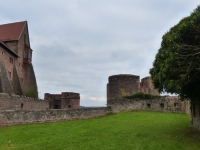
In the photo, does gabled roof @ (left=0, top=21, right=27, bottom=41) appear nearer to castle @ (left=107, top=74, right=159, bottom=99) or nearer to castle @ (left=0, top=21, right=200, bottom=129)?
castle @ (left=0, top=21, right=200, bottom=129)

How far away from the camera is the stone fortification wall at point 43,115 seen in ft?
59.5

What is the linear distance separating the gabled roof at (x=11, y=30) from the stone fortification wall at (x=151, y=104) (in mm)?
18578

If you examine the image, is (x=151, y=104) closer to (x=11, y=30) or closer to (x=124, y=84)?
(x=124, y=84)

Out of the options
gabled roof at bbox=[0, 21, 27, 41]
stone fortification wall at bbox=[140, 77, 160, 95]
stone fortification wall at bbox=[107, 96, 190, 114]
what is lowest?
stone fortification wall at bbox=[107, 96, 190, 114]

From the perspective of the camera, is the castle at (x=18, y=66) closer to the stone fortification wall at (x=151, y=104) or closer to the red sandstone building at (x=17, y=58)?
the red sandstone building at (x=17, y=58)

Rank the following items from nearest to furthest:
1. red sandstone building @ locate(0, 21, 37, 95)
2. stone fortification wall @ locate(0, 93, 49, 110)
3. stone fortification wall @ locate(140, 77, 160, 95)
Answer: stone fortification wall @ locate(0, 93, 49, 110)
red sandstone building @ locate(0, 21, 37, 95)
stone fortification wall @ locate(140, 77, 160, 95)

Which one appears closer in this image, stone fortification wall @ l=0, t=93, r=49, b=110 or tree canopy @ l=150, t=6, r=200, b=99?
tree canopy @ l=150, t=6, r=200, b=99

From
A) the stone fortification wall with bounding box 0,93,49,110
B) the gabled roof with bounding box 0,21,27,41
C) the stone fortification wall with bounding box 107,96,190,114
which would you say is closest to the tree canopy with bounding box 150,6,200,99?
the stone fortification wall with bounding box 0,93,49,110

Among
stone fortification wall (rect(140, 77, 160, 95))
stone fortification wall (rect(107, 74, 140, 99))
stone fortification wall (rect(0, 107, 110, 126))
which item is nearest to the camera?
stone fortification wall (rect(0, 107, 110, 126))

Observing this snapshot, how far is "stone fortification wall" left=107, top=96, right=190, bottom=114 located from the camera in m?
29.9

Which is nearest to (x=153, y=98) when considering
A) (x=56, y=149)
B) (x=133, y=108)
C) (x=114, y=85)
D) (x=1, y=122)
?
(x=133, y=108)

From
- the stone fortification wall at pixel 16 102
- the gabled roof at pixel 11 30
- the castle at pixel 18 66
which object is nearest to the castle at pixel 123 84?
the castle at pixel 18 66

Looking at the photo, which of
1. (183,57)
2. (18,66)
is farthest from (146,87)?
(183,57)

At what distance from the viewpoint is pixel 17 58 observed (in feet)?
114
